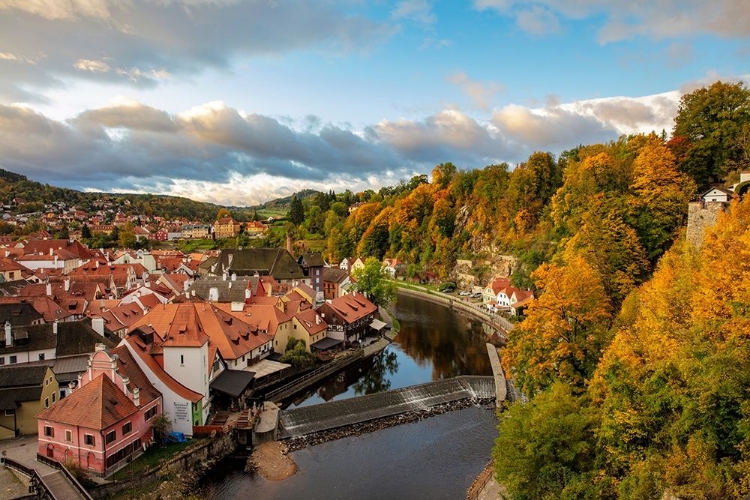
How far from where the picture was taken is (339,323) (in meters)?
42.8

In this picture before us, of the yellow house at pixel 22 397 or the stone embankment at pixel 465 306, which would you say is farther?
the stone embankment at pixel 465 306

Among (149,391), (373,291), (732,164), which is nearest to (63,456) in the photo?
(149,391)

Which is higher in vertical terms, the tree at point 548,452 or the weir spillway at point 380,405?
the tree at point 548,452

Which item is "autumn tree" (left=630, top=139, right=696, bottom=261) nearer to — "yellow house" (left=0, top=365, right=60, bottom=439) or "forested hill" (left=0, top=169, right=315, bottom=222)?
"yellow house" (left=0, top=365, right=60, bottom=439)

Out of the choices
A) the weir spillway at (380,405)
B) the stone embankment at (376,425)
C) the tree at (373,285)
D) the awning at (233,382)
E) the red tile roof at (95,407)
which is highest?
the tree at (373,285)

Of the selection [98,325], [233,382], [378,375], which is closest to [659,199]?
[378,375]

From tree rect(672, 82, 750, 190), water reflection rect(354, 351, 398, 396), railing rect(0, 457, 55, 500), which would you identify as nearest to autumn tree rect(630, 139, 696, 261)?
tree rect(672, 82, 750, 190)

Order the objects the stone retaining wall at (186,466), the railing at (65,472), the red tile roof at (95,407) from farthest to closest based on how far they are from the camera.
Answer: the red tile roof at (95,407) < the stone retaining wall at (186,466) < the railing at (65,472)

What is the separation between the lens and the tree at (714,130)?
111ft

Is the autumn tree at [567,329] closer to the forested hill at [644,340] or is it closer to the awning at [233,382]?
the forested hill at [644,340]

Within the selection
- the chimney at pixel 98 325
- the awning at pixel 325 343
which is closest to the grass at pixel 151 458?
the chimney at pixel 98 325

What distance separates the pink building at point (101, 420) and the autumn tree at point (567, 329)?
58.8ft

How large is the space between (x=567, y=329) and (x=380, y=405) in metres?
13.0

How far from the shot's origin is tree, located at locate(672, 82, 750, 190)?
1334 inches
